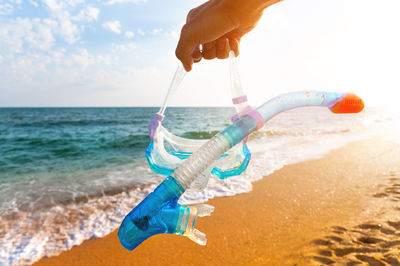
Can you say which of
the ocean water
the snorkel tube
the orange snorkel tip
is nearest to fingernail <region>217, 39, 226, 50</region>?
the snorkel tube

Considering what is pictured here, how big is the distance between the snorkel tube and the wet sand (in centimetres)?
197

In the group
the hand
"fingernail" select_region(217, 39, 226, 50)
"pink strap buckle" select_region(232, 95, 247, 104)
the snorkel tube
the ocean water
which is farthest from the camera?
the ocean water

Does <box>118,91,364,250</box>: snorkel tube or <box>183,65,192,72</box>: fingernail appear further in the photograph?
<box>183,65,192,72</box>: fingernail

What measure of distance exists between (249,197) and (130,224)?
12.3 ft


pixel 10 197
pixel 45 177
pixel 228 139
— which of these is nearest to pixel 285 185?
pixel 228 139

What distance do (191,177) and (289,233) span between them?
268cm

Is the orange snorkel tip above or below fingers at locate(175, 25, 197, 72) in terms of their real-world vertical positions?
below

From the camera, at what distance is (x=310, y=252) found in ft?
9.02

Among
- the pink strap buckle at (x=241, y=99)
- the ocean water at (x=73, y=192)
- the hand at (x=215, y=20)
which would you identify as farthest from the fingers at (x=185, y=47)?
the ocean water at (x=73, y=192)

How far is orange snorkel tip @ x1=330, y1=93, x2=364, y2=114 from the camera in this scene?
1188 millimetres

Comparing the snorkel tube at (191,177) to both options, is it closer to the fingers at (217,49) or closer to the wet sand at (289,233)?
the fingers at (217,49)

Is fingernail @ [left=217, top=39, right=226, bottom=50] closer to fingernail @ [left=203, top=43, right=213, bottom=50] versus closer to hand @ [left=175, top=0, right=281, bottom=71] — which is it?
fingernail @ [left=203, top=43, right=213, bottom=50]

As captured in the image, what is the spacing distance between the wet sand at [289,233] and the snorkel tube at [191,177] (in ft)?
6.47

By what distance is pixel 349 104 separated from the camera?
1.19 meters
